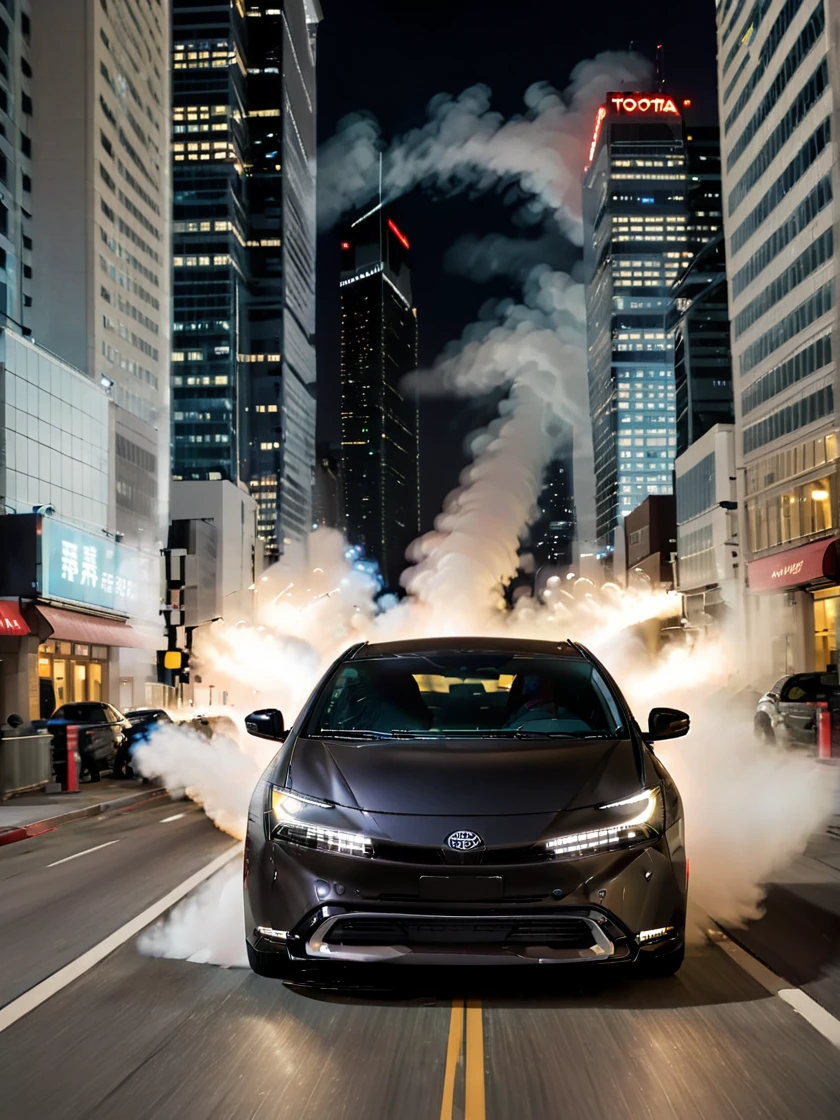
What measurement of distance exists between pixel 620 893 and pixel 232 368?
183 metres

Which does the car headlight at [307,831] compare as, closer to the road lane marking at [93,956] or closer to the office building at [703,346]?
the road lane marking at [93,956]

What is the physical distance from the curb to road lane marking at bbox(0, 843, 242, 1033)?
5.49 m

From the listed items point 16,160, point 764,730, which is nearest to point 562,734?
point 764,730

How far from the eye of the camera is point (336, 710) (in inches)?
252

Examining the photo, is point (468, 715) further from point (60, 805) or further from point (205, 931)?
point (60, 805)

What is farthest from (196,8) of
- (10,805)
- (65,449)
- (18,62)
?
(10,805)

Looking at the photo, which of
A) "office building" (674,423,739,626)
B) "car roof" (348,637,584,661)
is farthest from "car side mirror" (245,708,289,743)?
"office building" (674,423,739,626)

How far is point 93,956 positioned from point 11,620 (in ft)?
126

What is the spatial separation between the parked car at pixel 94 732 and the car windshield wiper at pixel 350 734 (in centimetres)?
1728

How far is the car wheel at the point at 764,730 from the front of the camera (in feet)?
88.4

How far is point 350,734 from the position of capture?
19.6 ft

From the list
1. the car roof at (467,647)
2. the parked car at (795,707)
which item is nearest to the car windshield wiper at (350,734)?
the car roof at (467,647)

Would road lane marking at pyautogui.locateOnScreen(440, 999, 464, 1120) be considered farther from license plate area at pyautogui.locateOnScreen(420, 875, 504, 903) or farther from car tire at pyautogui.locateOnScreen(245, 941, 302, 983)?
car tire at pyautogui.locateOnScreen(245, 941, 302, 983)

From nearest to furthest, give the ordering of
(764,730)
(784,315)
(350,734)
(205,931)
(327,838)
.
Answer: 1. (327,838)
2. (350,734)
3. (205,931)
4. (764,730)
5. (784,315)
